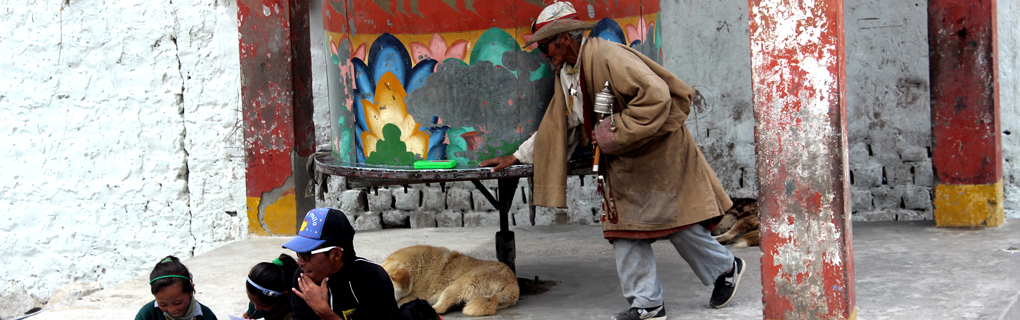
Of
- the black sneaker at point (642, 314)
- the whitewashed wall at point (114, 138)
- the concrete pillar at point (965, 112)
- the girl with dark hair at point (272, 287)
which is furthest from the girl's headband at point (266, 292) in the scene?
the concrete pillar at point (965, 112)

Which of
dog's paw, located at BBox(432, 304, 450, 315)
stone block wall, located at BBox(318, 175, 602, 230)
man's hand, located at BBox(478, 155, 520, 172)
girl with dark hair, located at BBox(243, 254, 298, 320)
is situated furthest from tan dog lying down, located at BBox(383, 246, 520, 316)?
stone block wall, located at BBox(318, 175, 602, 230)

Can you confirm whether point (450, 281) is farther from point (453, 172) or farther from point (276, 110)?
point (276, 110)

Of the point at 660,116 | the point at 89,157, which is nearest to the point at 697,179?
the point at 660,116

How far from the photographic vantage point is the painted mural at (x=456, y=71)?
13.2 ft

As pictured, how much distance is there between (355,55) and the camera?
14.0 feet

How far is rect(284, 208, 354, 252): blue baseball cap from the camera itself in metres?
3.15

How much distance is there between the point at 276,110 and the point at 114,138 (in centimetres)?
172

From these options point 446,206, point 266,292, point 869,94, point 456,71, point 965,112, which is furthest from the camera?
point 446,206

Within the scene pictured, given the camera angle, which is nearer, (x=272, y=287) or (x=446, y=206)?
(x=272, y=287)

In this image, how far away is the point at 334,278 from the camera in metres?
3.24

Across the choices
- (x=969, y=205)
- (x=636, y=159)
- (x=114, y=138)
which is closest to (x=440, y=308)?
(x=636, y=159)

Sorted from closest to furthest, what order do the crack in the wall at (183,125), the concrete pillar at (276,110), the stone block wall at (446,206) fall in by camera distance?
the concrete pillar at (276,110)
the crack in the wall at (183,125)
the stone block wall at (446,206)

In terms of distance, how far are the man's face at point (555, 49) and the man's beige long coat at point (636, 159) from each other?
10 cm

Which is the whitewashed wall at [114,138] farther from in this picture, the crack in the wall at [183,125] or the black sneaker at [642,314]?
the black sneaker at [642,314]
